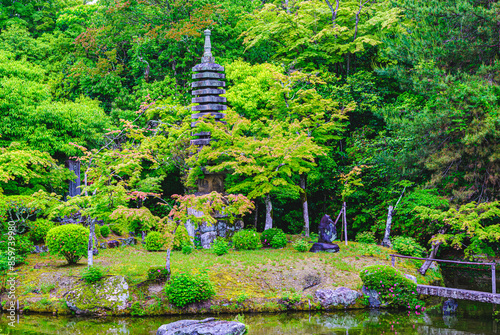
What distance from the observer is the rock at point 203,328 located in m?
10.6

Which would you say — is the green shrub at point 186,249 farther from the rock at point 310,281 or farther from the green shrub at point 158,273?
the rock at point 310,281

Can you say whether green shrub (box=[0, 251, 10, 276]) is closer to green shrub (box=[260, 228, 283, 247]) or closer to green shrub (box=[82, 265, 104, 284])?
green shrub (box=[82, 265, 104, 284])

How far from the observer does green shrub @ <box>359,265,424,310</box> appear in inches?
533

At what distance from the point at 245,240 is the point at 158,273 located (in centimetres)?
496

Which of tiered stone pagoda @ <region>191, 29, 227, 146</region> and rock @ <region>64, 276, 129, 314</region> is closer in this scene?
rock @ <region>64, 276, 129, 314</region>

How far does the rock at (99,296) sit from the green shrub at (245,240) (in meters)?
5.47

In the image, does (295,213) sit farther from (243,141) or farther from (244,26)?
(244,26)

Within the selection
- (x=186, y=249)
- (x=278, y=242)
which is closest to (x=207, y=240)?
(x=186, y=249)

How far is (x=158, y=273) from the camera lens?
539 inches

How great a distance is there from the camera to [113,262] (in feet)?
51.8

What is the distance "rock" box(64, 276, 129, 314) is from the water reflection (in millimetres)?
342

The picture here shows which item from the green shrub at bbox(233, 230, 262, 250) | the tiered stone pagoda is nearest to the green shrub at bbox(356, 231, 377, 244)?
the green shrub at bbox(233, 230, 262, 250)

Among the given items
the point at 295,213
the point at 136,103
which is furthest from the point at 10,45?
the point at 295,213

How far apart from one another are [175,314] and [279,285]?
337 cm
